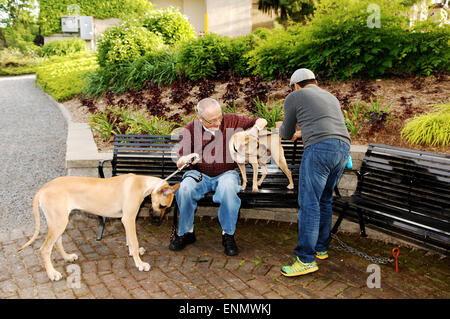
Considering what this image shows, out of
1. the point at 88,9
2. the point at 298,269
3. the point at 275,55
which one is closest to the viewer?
the point at 298,269

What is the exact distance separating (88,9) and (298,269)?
76.2ft

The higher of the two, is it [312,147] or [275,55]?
[275,55]

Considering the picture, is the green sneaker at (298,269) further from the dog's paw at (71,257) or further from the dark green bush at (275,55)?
the dark green bush at (275,55)

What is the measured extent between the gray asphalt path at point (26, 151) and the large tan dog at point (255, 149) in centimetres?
273

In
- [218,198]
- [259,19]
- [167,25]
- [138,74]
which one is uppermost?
[259,19]

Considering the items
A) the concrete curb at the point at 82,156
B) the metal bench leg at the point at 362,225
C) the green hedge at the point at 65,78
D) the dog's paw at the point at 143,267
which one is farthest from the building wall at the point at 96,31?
the metal bench leg at the point at 362,225

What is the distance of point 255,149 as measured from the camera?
3.89 metres

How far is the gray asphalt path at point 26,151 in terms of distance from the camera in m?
5.03

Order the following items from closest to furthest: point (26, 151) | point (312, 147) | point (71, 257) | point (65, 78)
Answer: point (312, 147)
point (71, 257)
point (26, 151)
point (65, 78)

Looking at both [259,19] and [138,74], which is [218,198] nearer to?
[138,74]

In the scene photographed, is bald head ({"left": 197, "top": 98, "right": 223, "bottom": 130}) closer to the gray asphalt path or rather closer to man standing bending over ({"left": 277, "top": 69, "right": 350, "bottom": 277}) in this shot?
man standing bending over ({"left": 277, "top": 69, "right": 350, "bottom": 277})

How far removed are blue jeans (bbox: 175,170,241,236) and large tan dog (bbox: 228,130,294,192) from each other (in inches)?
9.2

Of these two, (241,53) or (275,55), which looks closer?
(275,55)

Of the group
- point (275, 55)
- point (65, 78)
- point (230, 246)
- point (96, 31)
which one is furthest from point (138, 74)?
point (96, 31)
